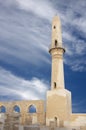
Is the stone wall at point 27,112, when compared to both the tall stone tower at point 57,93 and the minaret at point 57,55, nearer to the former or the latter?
the tall stone tower at point 57,93

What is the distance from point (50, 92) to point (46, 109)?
2.16m

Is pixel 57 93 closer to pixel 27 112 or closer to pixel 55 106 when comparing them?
pixel 55 106

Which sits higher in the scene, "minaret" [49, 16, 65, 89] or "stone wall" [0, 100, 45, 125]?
"minaret" [49, 16, 65, 89]

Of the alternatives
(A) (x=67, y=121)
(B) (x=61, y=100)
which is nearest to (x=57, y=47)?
(B) (x=61, y=100)

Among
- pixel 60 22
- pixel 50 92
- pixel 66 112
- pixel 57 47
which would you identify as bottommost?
pixel 66 112

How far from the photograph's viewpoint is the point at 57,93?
108 feet

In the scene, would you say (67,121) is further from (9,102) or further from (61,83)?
(9,102)

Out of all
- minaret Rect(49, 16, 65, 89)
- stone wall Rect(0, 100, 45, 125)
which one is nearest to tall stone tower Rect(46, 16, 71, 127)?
minaret Rect(49, 16, 65, 89)

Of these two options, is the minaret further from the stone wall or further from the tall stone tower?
the stone wall

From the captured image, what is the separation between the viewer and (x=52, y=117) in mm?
32312

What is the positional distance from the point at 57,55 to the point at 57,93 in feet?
16.6

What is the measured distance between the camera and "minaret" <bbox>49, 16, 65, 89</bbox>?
33.8 metres

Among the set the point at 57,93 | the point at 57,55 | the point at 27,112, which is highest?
the point at 57,55

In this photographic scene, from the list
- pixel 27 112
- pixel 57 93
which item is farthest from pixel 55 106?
pixel 27 112
